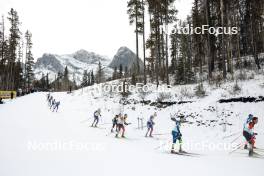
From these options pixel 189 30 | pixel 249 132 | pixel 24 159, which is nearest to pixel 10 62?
pixel 189 30

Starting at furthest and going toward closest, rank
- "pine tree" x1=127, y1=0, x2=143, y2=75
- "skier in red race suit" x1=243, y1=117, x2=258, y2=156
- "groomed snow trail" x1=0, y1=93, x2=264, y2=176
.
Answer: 1. "pine tree" x1=127, y1=0, x2=143, y2=75
2. "skier in red race suit" x1=243, y1=117, x2=258, y2=156
3. "groomed snow trail" x1=0, y1=93, x2=264, y2=176

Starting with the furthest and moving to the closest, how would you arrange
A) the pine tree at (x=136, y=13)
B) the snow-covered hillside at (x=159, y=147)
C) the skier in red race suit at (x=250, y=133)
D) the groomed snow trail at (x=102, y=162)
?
1. the pine tree at (x=136, y=13)
2. the skier in red race suit at (x=250, y=133)
3. the snow-covered hillside at (x=159, y=147)
4. the groomed snow trail at (x=102, y=162)

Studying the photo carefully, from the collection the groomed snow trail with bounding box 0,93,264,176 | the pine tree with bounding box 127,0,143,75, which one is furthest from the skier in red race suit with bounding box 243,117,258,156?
the pine tree with bounding box 127,0,143,75

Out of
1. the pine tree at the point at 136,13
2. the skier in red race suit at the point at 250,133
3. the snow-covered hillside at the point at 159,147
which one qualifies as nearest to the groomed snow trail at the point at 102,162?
the snow-covered hillside at the point at 159,147

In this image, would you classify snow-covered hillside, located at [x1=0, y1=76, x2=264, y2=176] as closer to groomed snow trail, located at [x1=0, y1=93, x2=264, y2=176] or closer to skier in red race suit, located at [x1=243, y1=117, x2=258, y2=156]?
groomed snow trail, located at [x1=0, y1=93, x2=264, y2=176]

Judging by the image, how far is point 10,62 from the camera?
4725 cm

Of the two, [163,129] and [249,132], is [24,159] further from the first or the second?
[163,129]

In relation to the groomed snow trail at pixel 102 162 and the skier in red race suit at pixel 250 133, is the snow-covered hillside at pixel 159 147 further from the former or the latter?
the skier in red race suit at pixel 250 133

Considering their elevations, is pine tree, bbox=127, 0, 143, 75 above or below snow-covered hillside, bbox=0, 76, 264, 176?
above

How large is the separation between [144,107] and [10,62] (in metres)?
39.3

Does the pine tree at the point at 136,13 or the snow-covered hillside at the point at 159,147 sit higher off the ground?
the pine tree at the point at 136,13

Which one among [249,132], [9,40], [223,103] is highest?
[9,40]

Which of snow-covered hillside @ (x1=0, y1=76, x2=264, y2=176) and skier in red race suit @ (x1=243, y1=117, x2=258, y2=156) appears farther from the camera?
skier in red race suit @ (x1=243, y1=117, x2=258, y2=156)

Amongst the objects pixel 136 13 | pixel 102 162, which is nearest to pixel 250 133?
pixel 102 162
